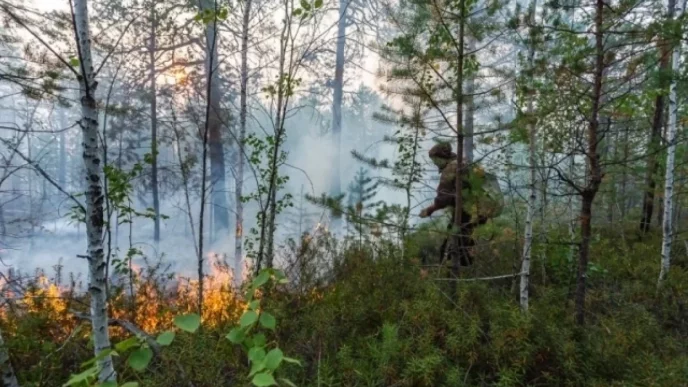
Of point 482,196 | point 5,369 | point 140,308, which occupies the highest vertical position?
point 482,196

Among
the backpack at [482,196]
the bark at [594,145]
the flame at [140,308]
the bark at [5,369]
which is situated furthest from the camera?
the flame at [140,308]

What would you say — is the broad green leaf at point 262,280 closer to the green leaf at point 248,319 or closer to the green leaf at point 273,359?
the green leaf at point 248,319

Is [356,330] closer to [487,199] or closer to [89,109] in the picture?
[487,199]

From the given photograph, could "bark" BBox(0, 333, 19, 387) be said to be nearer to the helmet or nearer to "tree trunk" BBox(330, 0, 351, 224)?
the helmet

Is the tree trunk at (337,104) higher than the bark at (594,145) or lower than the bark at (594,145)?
higher

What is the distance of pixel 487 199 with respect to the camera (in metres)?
4.92

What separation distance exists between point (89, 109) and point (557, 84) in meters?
4.11

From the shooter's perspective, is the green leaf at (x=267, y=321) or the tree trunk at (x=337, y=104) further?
the tree trunk at (x=337, y=104)

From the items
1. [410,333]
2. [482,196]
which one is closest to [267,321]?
[410,333]

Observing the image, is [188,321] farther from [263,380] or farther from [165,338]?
[263,380]

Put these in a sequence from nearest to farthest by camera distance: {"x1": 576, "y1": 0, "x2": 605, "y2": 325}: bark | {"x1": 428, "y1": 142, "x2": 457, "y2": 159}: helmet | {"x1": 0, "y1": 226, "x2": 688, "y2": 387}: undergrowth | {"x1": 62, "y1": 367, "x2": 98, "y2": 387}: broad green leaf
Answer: {"x1": 62, "y1": 367, "x2": 98, "y2": 387}: broad green leaf
{"x1": 0, "y1": 226, "x2": 688, "y2": 387}: undergrowth
{"x1": 576, "y1": 0, "x2": 605, "y2": 325}: bark
{"x1": 428, "y1": 142, "x2": 457, "y2": 159}: helmet

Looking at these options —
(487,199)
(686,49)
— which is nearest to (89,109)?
(487,199)

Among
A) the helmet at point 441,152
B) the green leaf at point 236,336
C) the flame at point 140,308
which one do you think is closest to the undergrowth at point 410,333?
the flame at point 140,308

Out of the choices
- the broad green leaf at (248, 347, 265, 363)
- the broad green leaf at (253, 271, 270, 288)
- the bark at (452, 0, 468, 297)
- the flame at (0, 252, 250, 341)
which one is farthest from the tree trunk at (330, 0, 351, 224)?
the broad green leaf at (248, 347, 265, 363)
